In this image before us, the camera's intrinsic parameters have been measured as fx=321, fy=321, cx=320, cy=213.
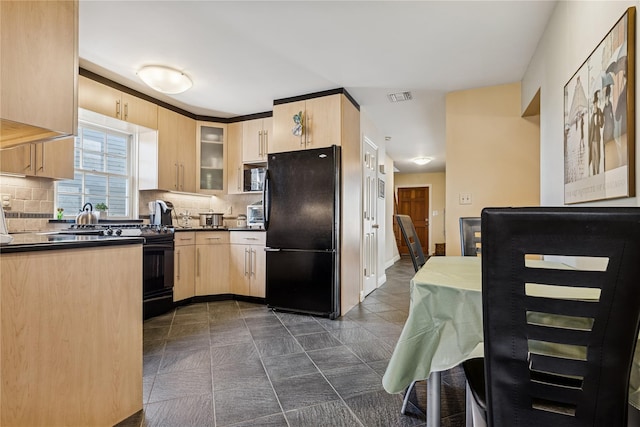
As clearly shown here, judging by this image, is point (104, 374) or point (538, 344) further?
point (104, 374)

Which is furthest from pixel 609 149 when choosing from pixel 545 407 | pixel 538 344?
pixel 545 407

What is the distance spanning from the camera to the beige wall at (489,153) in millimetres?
3143

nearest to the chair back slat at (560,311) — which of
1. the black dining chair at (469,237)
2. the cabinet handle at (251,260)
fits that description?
the black dining chair at (469,237)

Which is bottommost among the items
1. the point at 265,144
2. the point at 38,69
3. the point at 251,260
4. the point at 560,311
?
the point at 251,260

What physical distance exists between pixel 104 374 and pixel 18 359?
1.34 feet

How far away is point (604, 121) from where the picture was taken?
55.3 inches

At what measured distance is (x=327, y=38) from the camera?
246 centimetres

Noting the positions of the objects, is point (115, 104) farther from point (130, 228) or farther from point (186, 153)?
point (130, 228)

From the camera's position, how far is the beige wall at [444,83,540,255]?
10.3 ft

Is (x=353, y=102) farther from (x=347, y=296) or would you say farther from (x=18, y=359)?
(x=18, y=359)

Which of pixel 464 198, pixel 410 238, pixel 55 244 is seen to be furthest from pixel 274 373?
pixel 464 198

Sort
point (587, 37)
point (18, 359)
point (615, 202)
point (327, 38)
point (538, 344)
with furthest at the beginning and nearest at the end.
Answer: point (327, 38)
point (587, 37)
point (615, 202)
point (18, 359)
point (538, 344)

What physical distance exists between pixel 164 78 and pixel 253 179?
1674mm

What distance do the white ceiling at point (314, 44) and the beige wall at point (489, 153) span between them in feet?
0.70
